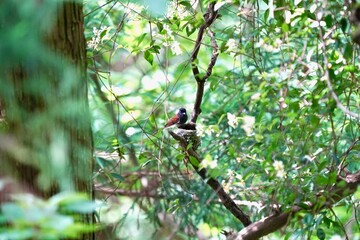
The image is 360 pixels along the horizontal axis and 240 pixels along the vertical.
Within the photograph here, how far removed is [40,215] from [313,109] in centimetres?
124

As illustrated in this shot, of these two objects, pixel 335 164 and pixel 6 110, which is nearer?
pixel 6 110

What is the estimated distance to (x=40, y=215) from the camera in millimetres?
1387

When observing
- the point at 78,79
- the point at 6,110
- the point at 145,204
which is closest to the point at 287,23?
the point at 78,79

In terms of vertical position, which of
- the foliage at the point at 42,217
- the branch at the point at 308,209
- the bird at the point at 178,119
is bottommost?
the foliage at the point at 42,217

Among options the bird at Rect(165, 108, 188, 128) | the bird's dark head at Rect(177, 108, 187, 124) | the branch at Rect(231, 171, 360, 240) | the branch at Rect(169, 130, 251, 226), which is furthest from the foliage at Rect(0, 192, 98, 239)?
the bird's dark head at Rect(177, 108, 187, 124)

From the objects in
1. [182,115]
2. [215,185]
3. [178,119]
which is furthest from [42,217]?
[182,115]

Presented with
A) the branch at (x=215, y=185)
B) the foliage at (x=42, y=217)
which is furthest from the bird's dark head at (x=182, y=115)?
the foliage at (x=42, y=217)

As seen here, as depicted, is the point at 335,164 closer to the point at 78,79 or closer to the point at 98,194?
the point at 78,79

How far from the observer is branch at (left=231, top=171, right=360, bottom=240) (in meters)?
2.48

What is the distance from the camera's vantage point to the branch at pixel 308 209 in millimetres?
2482

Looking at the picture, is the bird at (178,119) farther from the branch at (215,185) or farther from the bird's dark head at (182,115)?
the branch at (215,185)

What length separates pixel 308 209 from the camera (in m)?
2.51

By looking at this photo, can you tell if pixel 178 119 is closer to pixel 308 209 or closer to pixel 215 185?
pixel 215 185

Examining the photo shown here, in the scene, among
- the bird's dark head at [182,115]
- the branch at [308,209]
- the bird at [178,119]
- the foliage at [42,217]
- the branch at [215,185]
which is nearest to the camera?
the foliage at [42,217]
